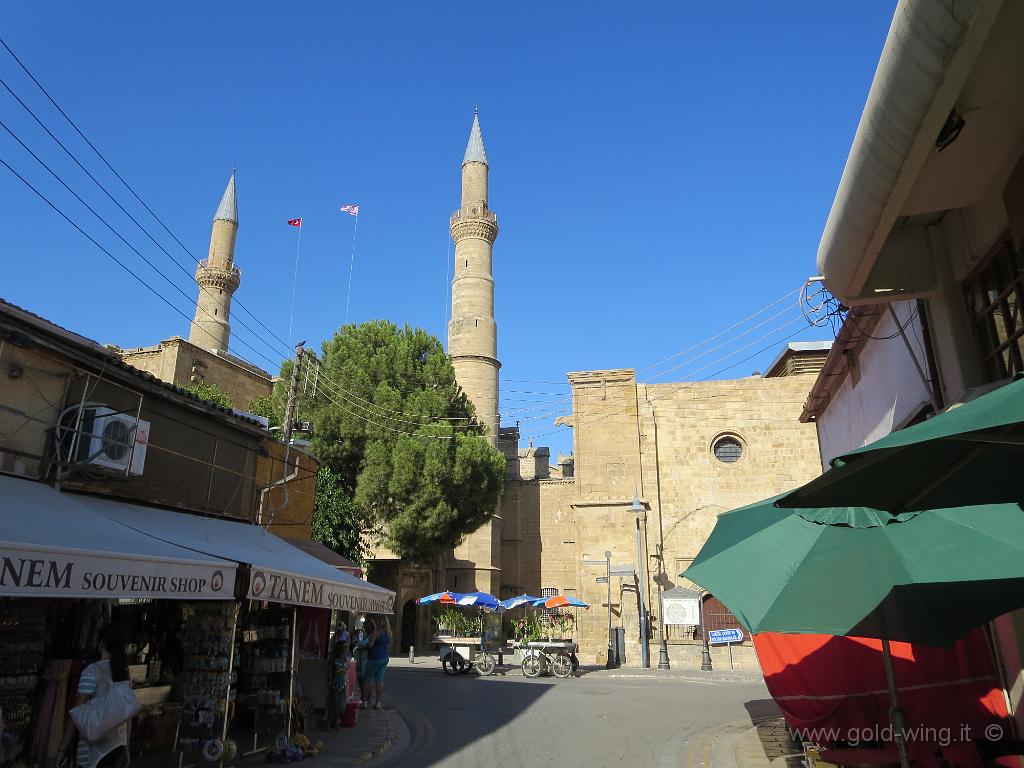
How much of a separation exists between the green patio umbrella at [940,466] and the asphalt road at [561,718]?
514cm

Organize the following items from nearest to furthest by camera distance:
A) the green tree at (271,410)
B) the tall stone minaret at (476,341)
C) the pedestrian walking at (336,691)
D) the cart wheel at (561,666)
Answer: the pedestrian walking at (336,691) → the cart wheel at (561,666) → the green tree at (271,410) → the tall stone minaret at (476,341)

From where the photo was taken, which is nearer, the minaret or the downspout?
the downspout

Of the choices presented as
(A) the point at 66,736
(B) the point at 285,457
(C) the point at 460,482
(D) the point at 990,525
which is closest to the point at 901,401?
(D) the point at 990,525

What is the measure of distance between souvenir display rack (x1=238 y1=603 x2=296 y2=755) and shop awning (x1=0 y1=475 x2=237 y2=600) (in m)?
2.36

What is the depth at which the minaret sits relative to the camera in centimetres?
3516

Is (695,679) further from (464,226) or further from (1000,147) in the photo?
(464,226)

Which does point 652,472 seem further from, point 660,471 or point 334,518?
point 334,518

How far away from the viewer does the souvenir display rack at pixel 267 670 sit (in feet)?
26.2

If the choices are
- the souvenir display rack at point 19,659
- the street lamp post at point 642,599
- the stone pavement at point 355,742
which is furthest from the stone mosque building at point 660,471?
the souvenir display rack at point 19,659

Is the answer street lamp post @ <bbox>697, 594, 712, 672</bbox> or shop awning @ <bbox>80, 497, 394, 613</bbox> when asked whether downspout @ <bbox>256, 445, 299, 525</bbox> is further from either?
street lamp post @ <bbox>697, 594, 712, 672</bbox>

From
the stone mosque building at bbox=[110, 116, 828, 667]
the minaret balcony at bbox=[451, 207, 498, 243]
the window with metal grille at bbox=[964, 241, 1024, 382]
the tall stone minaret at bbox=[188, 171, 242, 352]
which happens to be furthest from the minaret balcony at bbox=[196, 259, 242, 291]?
the window with metal grille at bbox=[964, 241, 1024, 382]

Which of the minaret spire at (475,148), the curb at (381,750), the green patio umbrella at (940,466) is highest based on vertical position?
the minaret spire at (475,148)

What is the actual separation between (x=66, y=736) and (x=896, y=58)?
7351 millimetres

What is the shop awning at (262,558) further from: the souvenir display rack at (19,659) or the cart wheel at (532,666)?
the cart wheel at (532,666)
